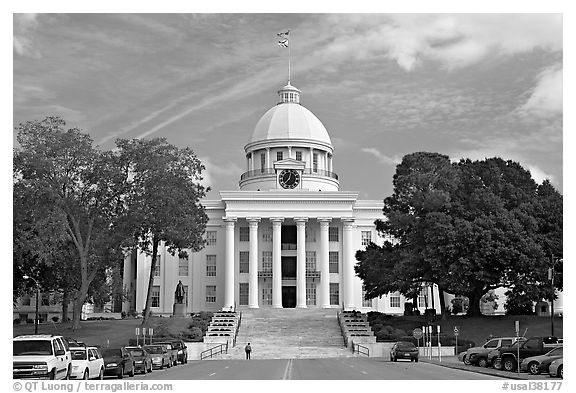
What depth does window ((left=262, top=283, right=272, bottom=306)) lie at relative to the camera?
90.9 meters

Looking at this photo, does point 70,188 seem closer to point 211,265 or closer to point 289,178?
point 211,265

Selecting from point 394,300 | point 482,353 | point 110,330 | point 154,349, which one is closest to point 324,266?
point 394,300

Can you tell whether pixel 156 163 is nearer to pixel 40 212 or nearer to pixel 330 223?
pixel 40 212

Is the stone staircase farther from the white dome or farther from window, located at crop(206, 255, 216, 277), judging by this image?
the white dome

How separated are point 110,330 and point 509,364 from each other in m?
36.1

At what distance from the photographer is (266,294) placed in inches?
3593

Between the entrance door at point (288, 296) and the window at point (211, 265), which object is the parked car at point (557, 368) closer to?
the entrance door at point (288, 296)

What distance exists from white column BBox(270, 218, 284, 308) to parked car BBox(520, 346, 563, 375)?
51.1 metres

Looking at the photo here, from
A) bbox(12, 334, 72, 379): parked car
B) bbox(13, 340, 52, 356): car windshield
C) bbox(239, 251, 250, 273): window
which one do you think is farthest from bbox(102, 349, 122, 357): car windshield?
bbox(239, 251, 250, 273): window

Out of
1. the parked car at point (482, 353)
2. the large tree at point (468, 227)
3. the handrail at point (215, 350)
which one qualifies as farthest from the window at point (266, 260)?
the parked car at point (482, 353)

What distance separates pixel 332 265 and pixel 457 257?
29.4 meters

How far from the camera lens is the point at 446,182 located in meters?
68.2
